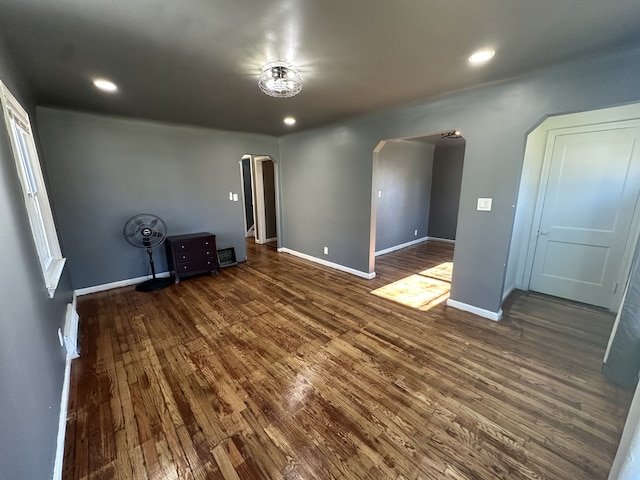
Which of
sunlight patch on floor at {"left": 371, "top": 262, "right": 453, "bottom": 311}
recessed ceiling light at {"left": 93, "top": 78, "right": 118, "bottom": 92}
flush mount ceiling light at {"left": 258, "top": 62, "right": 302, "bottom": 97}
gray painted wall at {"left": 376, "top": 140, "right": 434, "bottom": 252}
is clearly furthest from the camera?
gray painted wall at {"left": 376, "top": 140, "right": 434, "bottom": 252}

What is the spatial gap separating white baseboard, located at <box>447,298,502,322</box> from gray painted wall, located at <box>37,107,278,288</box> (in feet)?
12.8

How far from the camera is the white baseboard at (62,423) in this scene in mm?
1311

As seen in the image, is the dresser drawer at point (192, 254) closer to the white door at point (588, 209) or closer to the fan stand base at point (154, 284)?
the fan stand base at point (154, 284)

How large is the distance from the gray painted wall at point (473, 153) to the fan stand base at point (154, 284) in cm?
258

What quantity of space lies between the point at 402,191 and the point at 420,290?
9.16ft

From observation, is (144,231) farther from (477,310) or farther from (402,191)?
(402,191)

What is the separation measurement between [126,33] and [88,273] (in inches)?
133

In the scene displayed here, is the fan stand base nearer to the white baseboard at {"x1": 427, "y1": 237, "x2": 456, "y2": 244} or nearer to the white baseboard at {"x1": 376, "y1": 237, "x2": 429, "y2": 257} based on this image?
the white baseboard at {"x1": 376, "y1": 237, "x2": 429, "y2": 257}

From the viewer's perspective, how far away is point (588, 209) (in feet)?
9.80

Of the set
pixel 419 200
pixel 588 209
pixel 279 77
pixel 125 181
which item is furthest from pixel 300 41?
pixel 419 200

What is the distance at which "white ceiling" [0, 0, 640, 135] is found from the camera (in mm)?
1388

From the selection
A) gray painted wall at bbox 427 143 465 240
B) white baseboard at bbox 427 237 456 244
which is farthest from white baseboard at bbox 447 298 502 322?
white baseboard at bbox 427 237 456 244

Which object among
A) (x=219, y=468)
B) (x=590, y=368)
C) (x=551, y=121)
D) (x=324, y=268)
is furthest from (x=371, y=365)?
(x=551, y=121)

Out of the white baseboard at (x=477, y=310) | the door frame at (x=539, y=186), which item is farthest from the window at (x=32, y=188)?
the door frame at (x=539, y=186)
